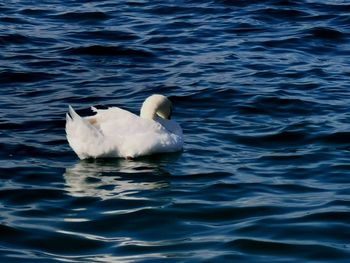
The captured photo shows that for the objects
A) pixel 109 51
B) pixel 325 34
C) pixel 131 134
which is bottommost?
pixel 325 34

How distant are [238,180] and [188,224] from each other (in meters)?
1.46

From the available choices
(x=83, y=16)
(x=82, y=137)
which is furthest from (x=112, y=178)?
(x=83, y=16)

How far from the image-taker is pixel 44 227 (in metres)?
8.33

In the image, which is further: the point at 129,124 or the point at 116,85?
the point at 116,85

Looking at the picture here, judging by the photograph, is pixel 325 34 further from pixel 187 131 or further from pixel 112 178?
pixel 112 178

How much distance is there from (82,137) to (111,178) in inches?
26.6

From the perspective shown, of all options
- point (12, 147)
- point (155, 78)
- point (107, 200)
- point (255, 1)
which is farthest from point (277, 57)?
point (107, 200)

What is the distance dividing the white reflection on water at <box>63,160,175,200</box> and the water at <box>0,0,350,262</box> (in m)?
0.02

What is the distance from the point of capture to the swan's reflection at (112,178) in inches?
370

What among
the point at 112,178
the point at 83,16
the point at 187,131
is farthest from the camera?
the point at 83,16

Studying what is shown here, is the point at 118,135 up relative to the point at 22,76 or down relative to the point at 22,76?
up

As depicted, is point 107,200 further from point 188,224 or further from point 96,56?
point 96,56

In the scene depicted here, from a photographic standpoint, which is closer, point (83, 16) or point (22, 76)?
point (22, 76)

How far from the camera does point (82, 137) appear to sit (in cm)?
1042
